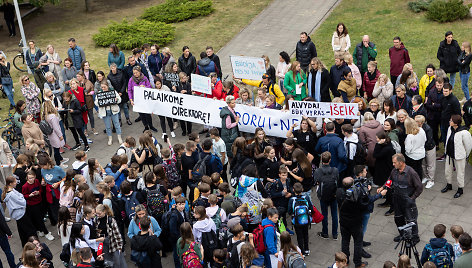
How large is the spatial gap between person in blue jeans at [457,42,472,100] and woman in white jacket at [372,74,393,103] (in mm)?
2927

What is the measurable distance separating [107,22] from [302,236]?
19.5m

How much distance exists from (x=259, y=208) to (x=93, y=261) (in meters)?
3.08

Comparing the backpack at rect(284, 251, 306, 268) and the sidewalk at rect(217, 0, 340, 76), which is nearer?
the backpack at rect(284, 251, 306, 268)

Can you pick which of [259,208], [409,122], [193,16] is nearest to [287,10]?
[193,16]

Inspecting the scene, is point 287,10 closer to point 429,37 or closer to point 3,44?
point 429,37

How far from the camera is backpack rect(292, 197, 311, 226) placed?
1117 cm

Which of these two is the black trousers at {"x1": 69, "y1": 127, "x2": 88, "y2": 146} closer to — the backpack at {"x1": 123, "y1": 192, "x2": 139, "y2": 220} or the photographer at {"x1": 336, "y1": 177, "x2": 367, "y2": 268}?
the backpack at {"x1": 123, "y1": 192, "x2": 139, "y2": 220}

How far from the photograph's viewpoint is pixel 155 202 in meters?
11.4

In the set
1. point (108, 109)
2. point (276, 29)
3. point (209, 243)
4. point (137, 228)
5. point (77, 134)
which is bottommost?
point (77, 134)

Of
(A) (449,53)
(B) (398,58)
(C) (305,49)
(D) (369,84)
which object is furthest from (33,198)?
(A) (449,53)

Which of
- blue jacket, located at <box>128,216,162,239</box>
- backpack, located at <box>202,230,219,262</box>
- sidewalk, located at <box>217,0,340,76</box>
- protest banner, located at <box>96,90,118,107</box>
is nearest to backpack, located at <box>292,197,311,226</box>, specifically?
backpack, located at <box>202,230,219,262</box>

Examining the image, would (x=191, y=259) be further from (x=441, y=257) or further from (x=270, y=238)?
(x=441, y=257)

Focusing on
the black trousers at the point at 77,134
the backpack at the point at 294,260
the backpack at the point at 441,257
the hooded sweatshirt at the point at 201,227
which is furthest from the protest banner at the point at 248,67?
the backpack at the point at 441,257

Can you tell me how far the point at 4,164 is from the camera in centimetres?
1396
